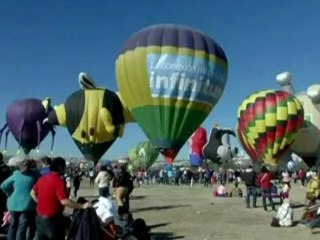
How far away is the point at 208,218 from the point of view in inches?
570

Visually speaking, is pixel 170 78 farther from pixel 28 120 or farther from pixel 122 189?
pixel 28 120

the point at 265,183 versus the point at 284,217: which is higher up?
the point at 265,183

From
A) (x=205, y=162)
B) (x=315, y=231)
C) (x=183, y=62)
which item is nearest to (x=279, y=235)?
(x=315, y=231)

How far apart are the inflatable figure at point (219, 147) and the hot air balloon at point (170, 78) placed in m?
21.9

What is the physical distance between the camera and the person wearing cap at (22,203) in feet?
25.5

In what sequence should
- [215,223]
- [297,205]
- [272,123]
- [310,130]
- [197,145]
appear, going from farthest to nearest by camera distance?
[197,145] < [310,130] < [272,123] < [297,205] < [215,223]

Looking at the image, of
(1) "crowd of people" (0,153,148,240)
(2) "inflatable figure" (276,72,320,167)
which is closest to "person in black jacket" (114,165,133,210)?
(1) "crowd of people" (0,153,148,240)

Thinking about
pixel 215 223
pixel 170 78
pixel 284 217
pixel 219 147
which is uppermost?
pixel 170 78

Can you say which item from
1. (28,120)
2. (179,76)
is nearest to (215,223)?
(179,76)

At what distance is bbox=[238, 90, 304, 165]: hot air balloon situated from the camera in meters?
30.5

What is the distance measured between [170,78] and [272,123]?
10.3m

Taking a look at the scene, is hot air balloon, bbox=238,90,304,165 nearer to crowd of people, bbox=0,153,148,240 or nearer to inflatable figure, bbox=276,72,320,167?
inflatable figure, bbox=276,72,320,167

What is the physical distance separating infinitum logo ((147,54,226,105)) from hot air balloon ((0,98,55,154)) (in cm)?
1265

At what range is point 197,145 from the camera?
5119 cm
